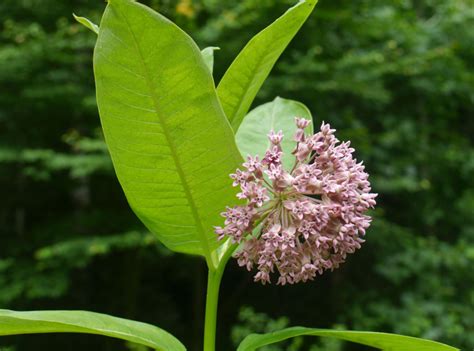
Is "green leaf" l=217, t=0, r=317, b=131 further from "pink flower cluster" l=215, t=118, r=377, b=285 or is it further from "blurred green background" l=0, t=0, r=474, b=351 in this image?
"blurred green background" l=0, t=0, r=474, b=351

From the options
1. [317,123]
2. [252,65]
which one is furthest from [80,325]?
[317,123]

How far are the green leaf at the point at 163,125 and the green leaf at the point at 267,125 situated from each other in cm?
24

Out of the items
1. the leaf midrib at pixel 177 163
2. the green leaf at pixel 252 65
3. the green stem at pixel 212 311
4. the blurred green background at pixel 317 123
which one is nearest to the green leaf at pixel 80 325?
the green stem at pixel 212 311

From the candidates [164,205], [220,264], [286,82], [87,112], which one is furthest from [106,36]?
[87,112]

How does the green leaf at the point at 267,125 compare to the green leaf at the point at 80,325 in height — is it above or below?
above

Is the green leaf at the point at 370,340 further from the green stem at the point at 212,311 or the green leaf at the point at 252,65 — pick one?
the green leaf at the point at 252,65

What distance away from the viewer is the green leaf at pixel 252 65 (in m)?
0.94

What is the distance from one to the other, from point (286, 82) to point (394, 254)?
6.59ft

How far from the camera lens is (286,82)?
512 cm

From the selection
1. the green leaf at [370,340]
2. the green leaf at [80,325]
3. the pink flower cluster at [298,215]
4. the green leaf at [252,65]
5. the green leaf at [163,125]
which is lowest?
the green leaf at [370,340]

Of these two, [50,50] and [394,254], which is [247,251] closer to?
[50,50]

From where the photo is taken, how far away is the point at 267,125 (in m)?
1.22

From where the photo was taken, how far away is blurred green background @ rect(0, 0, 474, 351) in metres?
4.98

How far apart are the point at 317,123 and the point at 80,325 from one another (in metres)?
4.79
